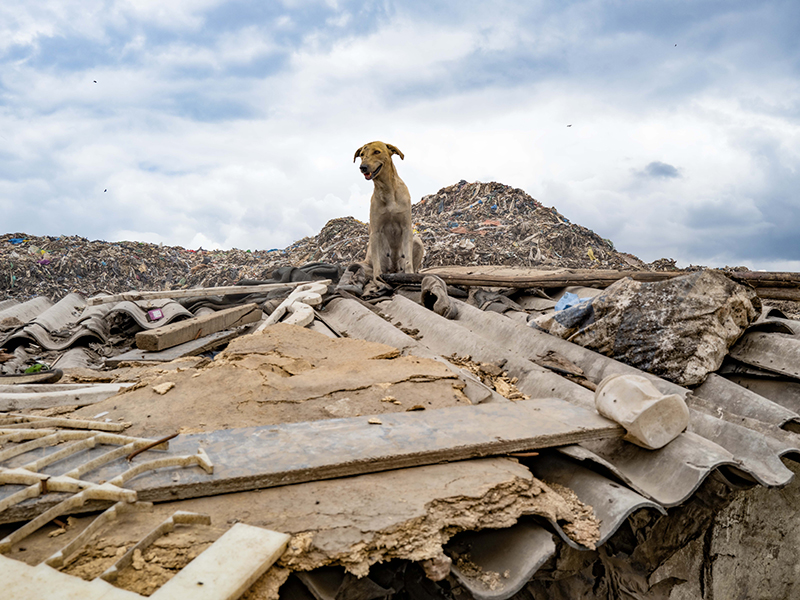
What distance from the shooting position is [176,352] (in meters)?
4.64

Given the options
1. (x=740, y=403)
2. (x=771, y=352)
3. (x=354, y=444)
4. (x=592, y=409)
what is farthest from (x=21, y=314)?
(x=771, y=352)

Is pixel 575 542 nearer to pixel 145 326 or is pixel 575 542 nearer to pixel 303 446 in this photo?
pixel 303 446

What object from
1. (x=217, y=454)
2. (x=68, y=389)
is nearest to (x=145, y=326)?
(x=68, y=389)

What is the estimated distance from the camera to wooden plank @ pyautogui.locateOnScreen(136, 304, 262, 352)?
4.66 m

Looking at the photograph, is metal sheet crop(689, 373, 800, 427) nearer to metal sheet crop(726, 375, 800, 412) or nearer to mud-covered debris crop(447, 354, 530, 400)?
metal sheet crop(726, 375, 800, 412)

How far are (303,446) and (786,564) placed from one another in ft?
9.50

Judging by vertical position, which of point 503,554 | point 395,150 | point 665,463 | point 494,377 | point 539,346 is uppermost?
point 395,150

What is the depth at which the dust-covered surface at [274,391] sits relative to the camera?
253 cm

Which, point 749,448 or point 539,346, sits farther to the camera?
point 539,346

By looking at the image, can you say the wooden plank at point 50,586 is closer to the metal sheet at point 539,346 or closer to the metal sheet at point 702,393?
Answer: the metal sheet at point 702,393

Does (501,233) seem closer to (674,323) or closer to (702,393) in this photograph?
(674,323)

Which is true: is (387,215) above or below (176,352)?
above

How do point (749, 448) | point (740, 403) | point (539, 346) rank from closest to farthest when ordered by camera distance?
point (749, 448)
point (740, 403)
point (539, 346)

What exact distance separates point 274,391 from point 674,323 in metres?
2.60
